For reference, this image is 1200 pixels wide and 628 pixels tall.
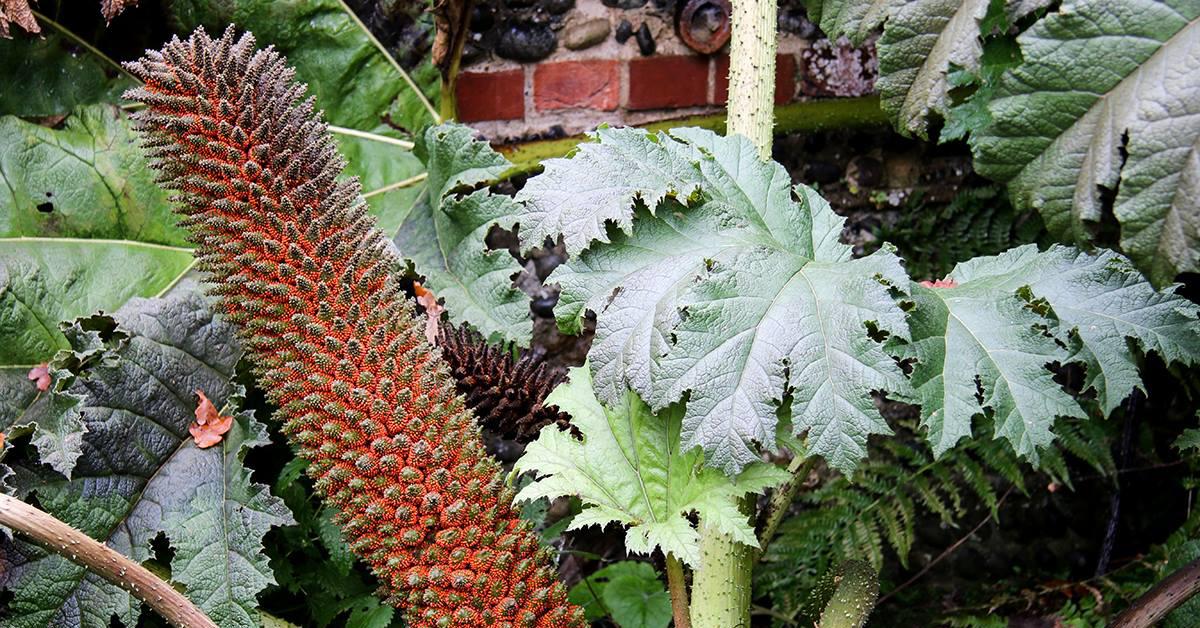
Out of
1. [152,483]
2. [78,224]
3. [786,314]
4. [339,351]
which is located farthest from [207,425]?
[786,314]

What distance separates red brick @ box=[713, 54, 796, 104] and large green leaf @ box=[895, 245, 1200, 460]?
0.75m

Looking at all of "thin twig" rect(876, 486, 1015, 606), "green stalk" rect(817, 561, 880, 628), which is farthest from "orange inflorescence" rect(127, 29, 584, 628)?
"thin twig" rect(876, 486, 1015, 606)

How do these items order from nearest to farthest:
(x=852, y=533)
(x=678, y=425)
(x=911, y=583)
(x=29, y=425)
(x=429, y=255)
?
(x=678, y=425), (x=29, y=425), (x=429, y=255), (x=852, y=533), (x=911, y=583)

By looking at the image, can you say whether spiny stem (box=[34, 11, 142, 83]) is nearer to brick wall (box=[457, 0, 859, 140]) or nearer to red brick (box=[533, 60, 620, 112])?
brick wall (box=[457, 0, 859, 140])

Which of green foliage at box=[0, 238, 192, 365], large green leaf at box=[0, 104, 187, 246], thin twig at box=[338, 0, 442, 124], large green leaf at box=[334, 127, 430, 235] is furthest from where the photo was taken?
thin twig at box=[338, 0, 442, 124]

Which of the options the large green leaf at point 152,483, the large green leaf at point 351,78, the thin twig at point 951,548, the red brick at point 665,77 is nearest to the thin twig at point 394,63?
the large green leaf at point 351,78

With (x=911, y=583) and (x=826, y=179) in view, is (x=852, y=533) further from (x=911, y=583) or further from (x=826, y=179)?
(x=826, y=179)

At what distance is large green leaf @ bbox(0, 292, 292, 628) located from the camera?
3.54 feet

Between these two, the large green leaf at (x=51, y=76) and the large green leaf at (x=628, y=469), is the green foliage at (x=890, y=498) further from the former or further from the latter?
the large green leaf at (x=51, y=76)

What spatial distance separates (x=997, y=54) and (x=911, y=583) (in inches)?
41.1

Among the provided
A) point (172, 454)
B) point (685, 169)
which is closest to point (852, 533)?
point (685, 169)

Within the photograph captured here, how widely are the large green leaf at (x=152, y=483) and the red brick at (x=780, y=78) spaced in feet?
3.05

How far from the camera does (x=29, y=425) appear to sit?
112 cm

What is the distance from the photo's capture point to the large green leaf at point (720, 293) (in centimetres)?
90
